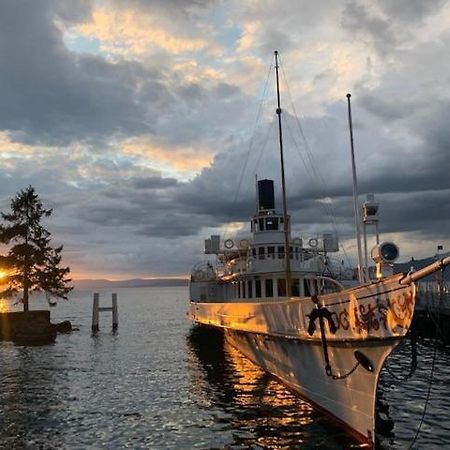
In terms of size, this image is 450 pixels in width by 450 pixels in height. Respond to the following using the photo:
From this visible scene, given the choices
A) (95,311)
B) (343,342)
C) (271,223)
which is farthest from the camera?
(95,311)

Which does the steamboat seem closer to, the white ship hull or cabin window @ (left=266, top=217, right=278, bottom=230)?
the white ship hull

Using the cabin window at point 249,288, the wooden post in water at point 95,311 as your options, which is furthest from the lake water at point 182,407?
the wooden post in water at point 95,311

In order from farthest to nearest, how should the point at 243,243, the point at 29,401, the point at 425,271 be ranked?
the point at 243,243 → the point at 29,401 → the point at 425,271

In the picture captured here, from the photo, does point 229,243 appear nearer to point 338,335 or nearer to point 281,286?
point 281,286

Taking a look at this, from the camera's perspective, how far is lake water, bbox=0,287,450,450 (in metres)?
13.1

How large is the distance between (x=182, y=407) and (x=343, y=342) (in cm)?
686

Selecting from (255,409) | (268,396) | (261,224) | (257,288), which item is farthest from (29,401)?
(261,224)

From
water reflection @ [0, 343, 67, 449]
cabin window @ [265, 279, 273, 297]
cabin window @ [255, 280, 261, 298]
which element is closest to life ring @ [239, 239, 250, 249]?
cabin window @ [255, 280, 261, 298]

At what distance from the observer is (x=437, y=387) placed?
19531mm

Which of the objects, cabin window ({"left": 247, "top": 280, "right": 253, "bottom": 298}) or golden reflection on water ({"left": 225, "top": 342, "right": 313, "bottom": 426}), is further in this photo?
cabin window ({"left": 247, "top": 280, "right": 253, "bottom": 298})

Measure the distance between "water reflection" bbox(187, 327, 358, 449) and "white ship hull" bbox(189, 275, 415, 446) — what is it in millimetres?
460

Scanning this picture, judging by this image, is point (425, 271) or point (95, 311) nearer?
point (425, 271)

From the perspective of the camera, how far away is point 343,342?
12.6m

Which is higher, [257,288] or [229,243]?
[229,243]
